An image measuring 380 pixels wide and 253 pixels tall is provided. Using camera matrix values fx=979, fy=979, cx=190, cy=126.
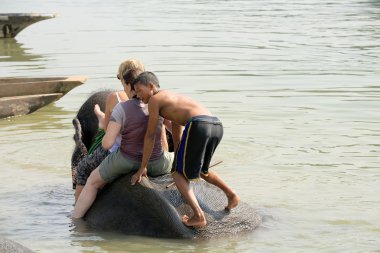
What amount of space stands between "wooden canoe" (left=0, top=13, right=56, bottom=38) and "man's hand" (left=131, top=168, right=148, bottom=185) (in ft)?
65.7

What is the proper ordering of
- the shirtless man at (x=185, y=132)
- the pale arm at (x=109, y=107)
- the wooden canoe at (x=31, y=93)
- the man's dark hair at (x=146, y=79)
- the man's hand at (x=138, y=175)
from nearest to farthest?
1. the shirtless man at (x=185, y=132)
2. the man's dark hair at (x=146, y=79)
3. the man's hand at (x=138, y=175)
4. the pale arm at (x=109, y=107)
5. the wooden canoe at (x=31, y=93)

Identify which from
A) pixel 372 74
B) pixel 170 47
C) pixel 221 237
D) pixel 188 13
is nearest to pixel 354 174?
pixel 221 237

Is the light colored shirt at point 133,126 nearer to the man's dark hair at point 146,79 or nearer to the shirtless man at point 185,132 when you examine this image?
the shirtless man at point 185,132

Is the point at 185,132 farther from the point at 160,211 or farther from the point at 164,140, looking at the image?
the point at 160,211

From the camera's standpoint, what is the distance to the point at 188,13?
41.8 meters

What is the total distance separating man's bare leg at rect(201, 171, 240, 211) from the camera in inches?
366

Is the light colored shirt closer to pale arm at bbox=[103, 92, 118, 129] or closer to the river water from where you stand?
pale arm at bbox=[103, 92, 118, 129]

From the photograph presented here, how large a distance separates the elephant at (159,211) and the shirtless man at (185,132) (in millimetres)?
185

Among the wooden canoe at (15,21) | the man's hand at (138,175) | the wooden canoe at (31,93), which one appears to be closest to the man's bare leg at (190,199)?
the man's hand at (138,175)

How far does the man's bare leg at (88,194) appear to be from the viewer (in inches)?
375


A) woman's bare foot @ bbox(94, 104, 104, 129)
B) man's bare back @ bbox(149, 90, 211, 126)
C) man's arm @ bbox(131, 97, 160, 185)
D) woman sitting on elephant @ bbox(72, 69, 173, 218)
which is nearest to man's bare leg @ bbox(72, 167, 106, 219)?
woman sitting on elephant @ bbox(72, 69, 173, 218)

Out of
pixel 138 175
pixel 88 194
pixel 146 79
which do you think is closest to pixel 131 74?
pixel 146 79

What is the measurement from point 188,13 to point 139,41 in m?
12.9

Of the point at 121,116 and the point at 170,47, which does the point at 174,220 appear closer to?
the point at 121,116
